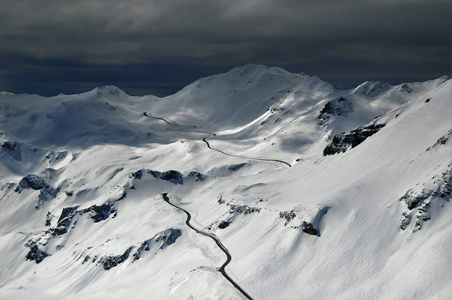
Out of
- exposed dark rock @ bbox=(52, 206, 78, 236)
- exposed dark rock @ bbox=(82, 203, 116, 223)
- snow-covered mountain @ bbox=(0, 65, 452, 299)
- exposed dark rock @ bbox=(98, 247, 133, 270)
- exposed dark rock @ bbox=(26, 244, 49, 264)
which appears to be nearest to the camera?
snow-covered mountain @ bbox=(0, 65, 452, 299)

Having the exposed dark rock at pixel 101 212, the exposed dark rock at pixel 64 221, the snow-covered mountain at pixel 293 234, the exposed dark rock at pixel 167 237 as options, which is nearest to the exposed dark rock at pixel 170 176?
the snow-covered mountain at pixel 293 234

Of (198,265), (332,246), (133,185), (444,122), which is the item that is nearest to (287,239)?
(332,246)

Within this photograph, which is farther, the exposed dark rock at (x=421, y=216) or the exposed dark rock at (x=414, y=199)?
the exposed dark rock at (x=414, y=199)

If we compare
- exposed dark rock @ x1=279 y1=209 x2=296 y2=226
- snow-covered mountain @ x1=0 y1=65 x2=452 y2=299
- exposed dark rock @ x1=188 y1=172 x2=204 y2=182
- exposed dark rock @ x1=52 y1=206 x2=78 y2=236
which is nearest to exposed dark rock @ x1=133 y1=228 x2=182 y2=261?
snow-covered mountain @ x1=0 y1=65 x2=452 y2=299

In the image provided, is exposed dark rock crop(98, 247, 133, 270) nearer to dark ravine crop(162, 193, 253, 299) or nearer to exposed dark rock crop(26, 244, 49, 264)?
dark ravine crop(162, 193, 253, 299)

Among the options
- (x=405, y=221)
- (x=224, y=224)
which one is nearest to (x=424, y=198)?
(x=405, y=221)

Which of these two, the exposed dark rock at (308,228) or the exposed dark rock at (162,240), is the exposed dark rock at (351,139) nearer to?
the exposed dark rock at (308,228)

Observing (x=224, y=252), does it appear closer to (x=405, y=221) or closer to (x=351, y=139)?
(x=405, y=221)
